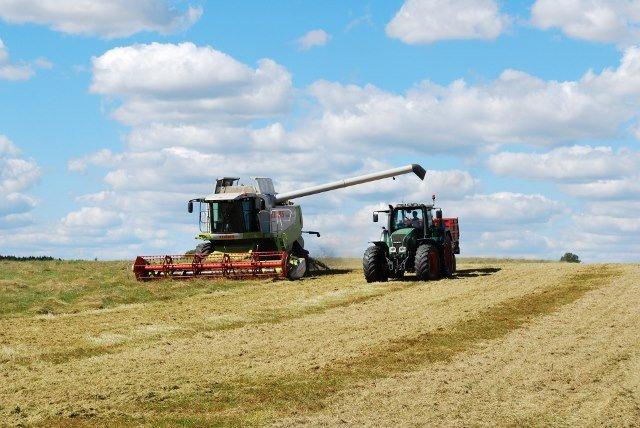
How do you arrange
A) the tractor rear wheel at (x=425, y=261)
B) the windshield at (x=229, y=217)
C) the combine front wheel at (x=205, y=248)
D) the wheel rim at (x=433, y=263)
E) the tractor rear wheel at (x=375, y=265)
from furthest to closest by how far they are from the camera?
1. the combine front wheel at (x=205, y=248)
2. the windshield at (x=229, y=217)
3. the tractor rear wheel at (x=375, y=265)
4. the wheel rim at (x=433, y=263)
5. the tractor rear wheel at (x=425, y=261)

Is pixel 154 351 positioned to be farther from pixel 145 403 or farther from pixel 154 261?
pixel 154 261

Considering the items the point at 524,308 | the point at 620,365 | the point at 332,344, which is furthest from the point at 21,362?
the point at 524,308

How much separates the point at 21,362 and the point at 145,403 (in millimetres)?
4297

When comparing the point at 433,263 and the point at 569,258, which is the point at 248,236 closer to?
the point at 433,263

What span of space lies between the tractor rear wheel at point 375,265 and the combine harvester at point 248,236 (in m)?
3.59

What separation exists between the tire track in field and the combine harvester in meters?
13.8

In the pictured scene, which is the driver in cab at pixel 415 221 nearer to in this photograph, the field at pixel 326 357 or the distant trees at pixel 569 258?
the field at pixel 326 357

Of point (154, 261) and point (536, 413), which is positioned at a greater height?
point (154, 261)

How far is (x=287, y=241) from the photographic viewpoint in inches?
1489

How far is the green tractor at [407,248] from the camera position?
30188mm

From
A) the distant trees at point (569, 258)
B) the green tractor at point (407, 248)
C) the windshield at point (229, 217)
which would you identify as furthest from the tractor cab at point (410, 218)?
the distant trees at point (569, 258)

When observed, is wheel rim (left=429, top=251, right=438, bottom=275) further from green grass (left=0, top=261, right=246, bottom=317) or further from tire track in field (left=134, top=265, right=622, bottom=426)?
tire track in field (left=134, top=265, right=622, bottom=426)

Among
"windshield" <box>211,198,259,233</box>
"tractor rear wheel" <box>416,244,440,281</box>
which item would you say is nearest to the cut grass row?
→ "tractor rear wheel" <box>416,244,440,281</box>

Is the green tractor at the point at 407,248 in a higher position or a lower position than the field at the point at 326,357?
higher
